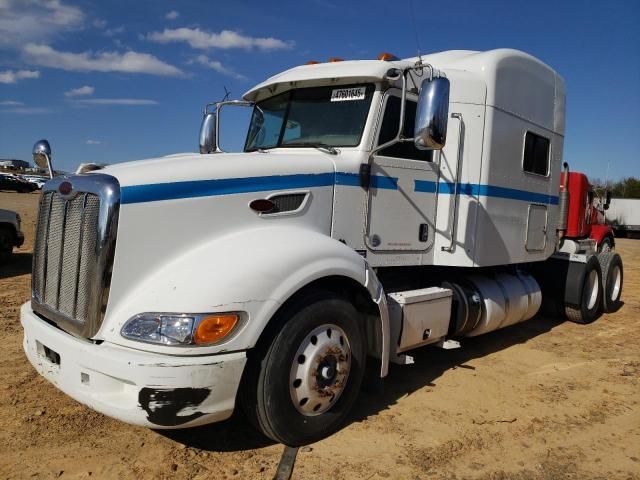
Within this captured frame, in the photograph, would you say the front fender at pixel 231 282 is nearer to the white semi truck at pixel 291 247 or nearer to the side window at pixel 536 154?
the white semi truck at pixel 291 247

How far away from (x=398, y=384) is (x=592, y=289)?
4.81 m

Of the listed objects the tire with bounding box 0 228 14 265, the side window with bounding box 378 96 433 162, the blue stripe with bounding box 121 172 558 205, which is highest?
the side window with bounding box 378 96 433 162

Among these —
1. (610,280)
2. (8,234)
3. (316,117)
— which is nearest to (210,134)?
(316,117)

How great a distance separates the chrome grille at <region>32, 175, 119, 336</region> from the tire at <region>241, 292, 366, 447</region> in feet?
3.47

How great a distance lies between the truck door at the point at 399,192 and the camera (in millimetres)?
4504

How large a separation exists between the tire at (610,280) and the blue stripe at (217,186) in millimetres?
6406

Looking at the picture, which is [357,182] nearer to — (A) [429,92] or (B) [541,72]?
(A) [429,92]

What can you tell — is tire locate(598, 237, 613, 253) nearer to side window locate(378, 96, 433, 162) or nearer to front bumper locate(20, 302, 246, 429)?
side window locate(378, 96, 433, 162)

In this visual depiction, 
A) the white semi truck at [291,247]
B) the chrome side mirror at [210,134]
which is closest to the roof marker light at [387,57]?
the white semi truck at [291,247]

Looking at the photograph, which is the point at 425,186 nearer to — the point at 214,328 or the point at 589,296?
the point at 214,328

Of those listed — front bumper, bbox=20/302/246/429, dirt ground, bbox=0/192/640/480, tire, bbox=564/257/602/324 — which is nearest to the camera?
front bumper, bbox=20/302/246/429

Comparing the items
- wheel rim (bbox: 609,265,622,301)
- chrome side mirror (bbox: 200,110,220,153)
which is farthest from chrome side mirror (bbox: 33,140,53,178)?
wheel rim (bbox: 609,265,622,301)

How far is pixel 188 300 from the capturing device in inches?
119

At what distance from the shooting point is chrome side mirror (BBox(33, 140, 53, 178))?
15.0ft
